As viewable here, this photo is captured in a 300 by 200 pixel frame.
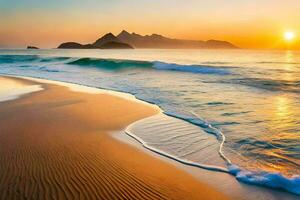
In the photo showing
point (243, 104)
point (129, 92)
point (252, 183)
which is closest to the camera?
point (252, 183)

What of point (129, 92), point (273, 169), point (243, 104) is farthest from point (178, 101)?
point (273, 169)

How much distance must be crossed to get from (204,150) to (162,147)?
917mm

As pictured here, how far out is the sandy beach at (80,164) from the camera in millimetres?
4758

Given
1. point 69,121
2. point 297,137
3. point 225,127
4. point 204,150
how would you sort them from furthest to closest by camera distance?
point 69,121 < point 225,127 < point 297,137 < point 204,150

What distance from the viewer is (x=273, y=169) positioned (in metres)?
5.64

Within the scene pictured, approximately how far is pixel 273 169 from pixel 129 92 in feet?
36.0

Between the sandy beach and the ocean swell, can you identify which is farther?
the ocean swell

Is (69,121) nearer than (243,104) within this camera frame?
Yes

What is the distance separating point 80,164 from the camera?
588cm

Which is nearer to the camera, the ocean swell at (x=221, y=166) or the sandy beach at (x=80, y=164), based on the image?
the sandy beach at (x=80, y=164)

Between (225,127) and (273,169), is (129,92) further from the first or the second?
(273,169)

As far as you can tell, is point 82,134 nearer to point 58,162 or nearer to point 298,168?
point 58,162

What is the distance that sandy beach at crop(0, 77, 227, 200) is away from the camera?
187 inches

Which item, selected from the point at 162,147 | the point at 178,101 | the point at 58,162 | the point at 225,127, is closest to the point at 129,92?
the point at 178,101
